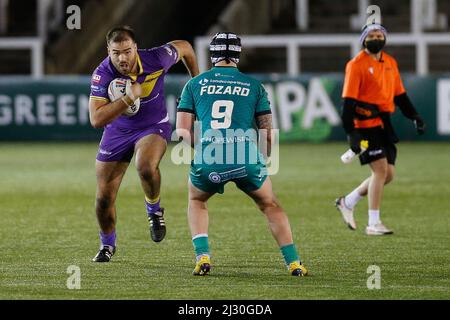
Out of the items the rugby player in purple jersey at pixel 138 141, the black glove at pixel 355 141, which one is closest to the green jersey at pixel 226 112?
the rugby player in purple jersey at pixel 138 141

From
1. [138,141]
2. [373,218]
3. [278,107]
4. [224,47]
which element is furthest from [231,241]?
[278,107]

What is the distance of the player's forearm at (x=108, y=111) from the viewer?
1005cm

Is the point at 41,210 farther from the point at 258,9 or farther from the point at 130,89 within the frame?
the point at 258,9

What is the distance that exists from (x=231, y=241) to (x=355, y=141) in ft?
5.51

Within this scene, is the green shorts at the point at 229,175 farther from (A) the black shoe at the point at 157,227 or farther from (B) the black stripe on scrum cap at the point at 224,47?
(A) the black shoe at the point at 157,227

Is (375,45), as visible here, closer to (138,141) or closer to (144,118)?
(144,118)

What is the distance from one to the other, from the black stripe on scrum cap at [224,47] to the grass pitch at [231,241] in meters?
1.73

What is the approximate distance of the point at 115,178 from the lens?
35.9 feet

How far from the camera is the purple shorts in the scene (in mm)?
10891

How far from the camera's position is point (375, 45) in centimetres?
1286

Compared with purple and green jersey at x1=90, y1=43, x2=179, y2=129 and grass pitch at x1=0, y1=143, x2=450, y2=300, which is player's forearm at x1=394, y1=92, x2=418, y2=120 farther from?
purple and green jersey at x1=90, y1=43, x2=179, y2=129

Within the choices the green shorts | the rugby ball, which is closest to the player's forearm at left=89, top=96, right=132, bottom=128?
the rugby ball

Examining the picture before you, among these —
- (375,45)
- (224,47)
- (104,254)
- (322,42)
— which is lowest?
(104,254)

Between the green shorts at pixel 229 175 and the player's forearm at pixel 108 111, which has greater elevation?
the player's forearm at pixel 108 111
